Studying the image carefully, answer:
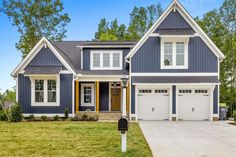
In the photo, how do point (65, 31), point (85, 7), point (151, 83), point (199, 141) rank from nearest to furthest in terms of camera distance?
point (199, 141)
point (151, 83)
point (85, 7)
point (65, 31)

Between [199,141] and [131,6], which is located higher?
[131,6]

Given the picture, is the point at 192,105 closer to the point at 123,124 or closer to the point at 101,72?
the point at 101,72

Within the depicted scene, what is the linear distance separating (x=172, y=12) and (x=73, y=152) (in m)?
14.0

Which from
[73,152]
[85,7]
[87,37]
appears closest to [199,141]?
[73,152]

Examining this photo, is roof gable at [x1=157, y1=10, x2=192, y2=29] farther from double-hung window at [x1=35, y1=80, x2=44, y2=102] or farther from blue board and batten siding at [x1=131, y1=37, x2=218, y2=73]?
double-hung window at [x1=35, y1=80, x2=44, y2=102]

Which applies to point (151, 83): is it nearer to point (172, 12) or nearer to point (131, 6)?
point (172, 12)

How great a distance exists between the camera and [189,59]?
18.8 meters

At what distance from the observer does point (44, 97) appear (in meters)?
19.4

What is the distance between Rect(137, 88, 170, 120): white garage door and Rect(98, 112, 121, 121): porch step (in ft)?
5.87

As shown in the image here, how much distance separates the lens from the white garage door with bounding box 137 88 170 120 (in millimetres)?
18984

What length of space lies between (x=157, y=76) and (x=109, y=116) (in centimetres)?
473

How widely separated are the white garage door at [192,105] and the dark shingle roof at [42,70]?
9222 mm

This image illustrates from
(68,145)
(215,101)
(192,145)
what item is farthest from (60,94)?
(192,145)

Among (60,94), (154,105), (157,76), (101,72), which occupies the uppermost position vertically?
(101,72)
